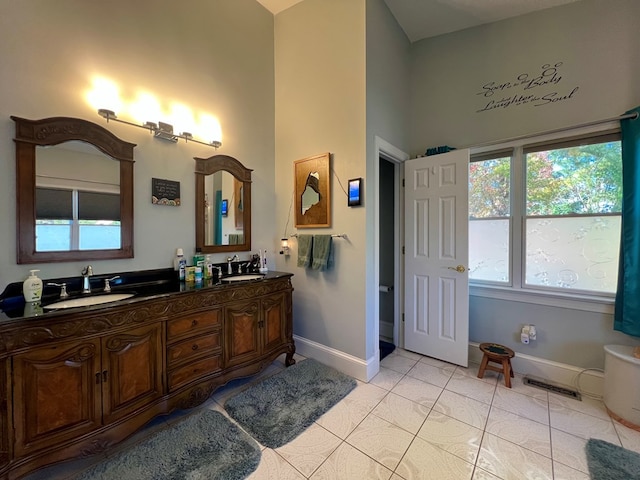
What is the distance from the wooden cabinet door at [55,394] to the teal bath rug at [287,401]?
0.86m

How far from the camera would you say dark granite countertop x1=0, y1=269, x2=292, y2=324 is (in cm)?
133

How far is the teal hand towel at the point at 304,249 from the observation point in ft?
8.66

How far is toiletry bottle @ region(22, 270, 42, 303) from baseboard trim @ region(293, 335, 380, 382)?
2.09m

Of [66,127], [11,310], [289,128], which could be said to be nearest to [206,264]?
[11,310]

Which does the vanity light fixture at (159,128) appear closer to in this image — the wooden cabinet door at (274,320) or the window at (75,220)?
the window at (75,220)

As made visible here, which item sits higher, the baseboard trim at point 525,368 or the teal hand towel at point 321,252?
the teal hand towel at point 321,252

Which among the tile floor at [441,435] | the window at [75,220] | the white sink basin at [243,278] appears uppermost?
the window at [75,220]

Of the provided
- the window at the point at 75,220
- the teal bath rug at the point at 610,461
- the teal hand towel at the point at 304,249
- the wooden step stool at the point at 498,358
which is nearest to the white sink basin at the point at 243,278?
the teal hand towel at the point at 304,249

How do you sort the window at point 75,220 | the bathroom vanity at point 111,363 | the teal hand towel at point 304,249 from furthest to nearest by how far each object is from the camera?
the teal hand towel at point 304,249 → the window at point 75,220 → the bathroom vanity at point 111,363

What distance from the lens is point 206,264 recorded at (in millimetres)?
2336

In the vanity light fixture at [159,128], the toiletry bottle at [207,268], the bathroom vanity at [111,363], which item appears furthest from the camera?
the toiletry bottle at [207,268]

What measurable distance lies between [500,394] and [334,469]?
1.54 meters

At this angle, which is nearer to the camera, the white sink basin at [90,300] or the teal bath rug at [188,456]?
the teal bath rug at [188,456]

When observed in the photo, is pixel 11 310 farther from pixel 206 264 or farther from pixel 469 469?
pixel 469 469
